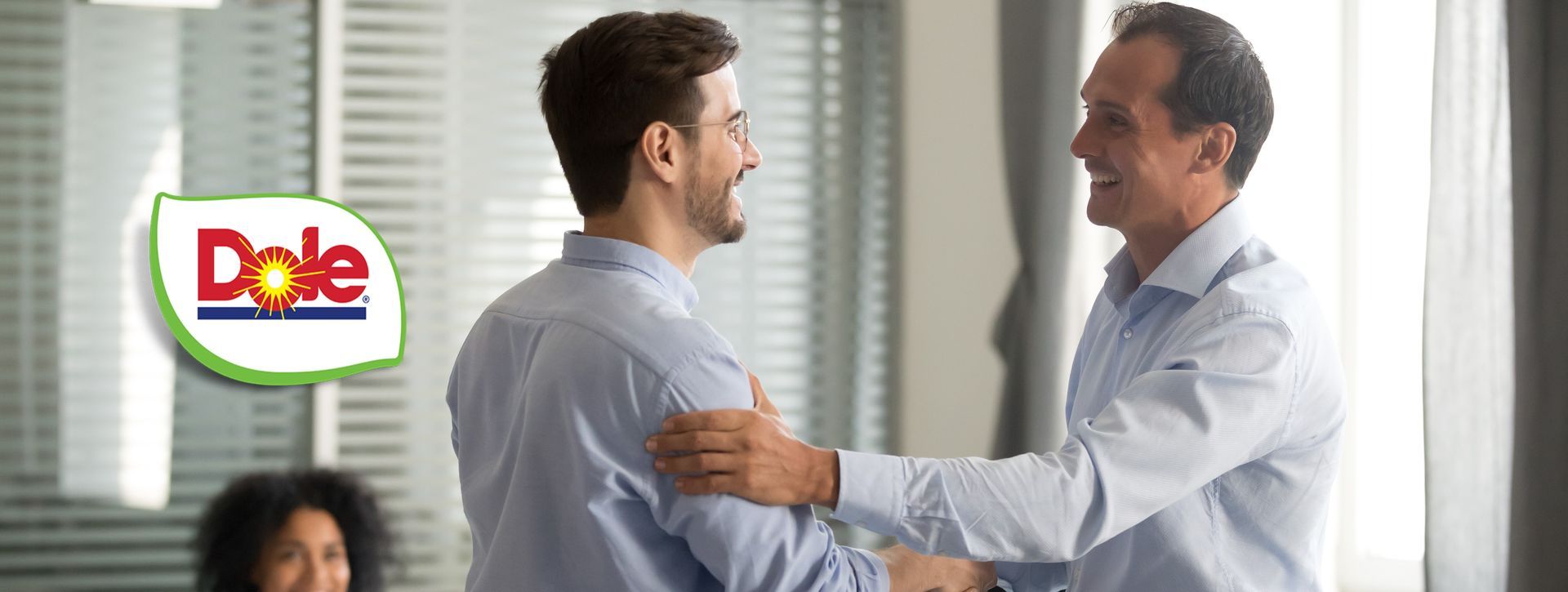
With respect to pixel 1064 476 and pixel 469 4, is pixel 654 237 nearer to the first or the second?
pixel 1064 476

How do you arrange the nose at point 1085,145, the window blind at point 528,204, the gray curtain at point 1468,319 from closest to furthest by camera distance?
the nose at point 1085,145 < the gray curtain at point 1468,319 < the window blind at point 528,204

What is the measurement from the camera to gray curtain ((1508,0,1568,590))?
7.88 feet

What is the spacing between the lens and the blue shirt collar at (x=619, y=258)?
1132 mm

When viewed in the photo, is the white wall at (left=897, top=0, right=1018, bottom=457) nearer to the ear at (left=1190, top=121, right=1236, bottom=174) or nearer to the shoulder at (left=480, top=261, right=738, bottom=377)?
the ear at (left=1190, top=121, right=1236, bottom=174)

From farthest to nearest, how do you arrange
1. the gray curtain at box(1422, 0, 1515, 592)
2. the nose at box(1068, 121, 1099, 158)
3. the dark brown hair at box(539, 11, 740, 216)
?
the gray curtain at box(1422, 0, 1515, 592) → the nose at box(1068, 121, 1099, 158) → the dark brown hair at box(539, 11, 740, 216)

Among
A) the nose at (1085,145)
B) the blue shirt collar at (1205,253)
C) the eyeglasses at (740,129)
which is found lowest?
the blue shirt collar at (1205,253)

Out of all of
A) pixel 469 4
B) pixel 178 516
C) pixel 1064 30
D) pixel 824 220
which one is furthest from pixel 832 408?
pixel 178 516

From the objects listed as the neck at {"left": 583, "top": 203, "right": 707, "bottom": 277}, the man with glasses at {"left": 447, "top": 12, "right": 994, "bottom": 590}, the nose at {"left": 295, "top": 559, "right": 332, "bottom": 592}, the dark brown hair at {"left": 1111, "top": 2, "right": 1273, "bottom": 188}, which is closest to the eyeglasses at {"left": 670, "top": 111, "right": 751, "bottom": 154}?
the man with glasses at {"left": 447, "top": 12, "right": 994, "bottom": 590}

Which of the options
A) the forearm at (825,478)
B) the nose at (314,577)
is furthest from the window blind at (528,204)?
the forearm at (825,478)

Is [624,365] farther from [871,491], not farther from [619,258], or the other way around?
[871,491]

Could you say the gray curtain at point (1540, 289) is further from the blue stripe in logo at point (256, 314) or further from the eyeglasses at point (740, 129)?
the blue stripe in logo at point (256, 314)

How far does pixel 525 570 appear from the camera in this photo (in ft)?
3.49

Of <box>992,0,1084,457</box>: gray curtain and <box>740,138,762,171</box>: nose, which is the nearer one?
<box>740,138,762,171</box>: nose

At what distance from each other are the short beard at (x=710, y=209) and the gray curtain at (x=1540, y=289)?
6.42ft
